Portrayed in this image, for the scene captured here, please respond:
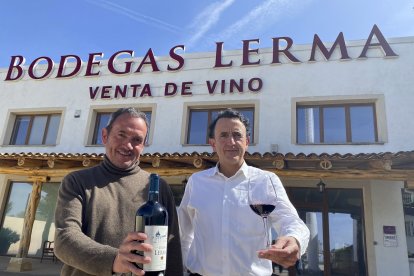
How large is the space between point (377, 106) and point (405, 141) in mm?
1083

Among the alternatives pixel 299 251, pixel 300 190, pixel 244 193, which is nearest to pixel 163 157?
pixel 300 190

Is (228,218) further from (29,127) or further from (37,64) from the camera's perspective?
(37,64)

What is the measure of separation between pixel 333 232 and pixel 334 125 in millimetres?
2678

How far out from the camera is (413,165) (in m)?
6.59

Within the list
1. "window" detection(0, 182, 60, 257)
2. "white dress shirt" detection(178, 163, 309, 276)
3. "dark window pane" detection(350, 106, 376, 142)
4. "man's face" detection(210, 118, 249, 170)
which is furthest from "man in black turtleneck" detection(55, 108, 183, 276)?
"window" detection(0, 182, 60, 257)

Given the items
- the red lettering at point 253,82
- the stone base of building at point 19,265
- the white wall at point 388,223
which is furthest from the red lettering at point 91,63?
the white wall at point 388,223

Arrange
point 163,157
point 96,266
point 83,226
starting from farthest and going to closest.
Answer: point 163,157
point 83,226
point 96,266

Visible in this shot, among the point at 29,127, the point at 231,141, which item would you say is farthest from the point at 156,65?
the point at 231,141

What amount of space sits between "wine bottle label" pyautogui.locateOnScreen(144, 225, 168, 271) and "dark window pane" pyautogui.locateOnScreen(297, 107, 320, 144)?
784 centimetres

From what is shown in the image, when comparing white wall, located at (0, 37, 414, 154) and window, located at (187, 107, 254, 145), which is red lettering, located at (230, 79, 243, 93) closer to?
white wall, located at (0, 37, 414, 154)

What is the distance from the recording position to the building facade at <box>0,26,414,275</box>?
751 centimetres

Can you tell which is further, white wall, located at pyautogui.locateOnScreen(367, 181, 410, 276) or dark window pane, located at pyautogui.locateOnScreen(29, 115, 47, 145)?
dark window pane, located at pyautogui.locateOnScreen(29, 115, 47, 145)

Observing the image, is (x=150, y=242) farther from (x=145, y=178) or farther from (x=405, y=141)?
(x=405, y=141)

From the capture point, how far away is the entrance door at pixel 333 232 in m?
7.78
